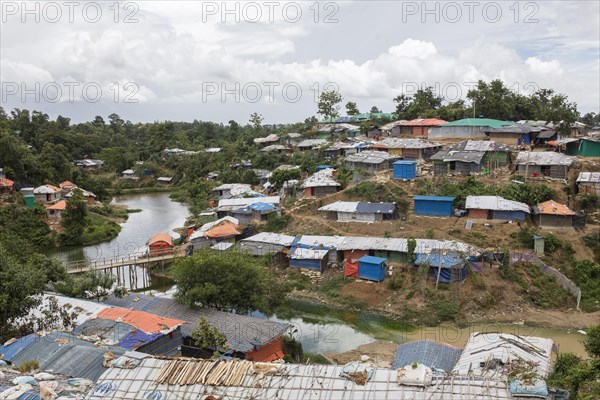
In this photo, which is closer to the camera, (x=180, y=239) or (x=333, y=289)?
(x=333, y=289)

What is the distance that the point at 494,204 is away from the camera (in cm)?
3003

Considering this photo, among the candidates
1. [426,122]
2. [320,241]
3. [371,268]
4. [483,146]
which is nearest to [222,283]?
[371,268]

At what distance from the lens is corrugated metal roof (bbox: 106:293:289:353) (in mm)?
17672

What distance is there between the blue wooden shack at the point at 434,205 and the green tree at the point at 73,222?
82.5ft

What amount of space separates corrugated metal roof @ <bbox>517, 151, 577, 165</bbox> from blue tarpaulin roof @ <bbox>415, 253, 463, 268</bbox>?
11.8 metres

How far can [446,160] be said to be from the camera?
36.0 meters

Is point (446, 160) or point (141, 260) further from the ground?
point (446, 160)

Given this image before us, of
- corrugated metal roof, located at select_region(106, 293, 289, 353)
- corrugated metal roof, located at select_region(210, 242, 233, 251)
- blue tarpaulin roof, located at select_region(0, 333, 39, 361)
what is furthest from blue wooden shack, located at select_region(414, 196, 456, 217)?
blue tarpaulin roof, located at select_region(0, 333, 39, 361)

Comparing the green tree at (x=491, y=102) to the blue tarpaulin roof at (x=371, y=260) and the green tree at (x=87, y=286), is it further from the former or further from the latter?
the green tree at (x=87, y=286)

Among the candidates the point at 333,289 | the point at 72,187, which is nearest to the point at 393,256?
the point at 333,289

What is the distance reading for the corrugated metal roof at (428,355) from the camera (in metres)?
16.3

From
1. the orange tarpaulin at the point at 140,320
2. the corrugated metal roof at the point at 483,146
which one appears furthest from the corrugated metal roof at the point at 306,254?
the corrugated metal roof at the point at 483,146

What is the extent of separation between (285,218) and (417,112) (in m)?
24.9

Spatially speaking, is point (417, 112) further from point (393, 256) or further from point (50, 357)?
point (50, 357)
